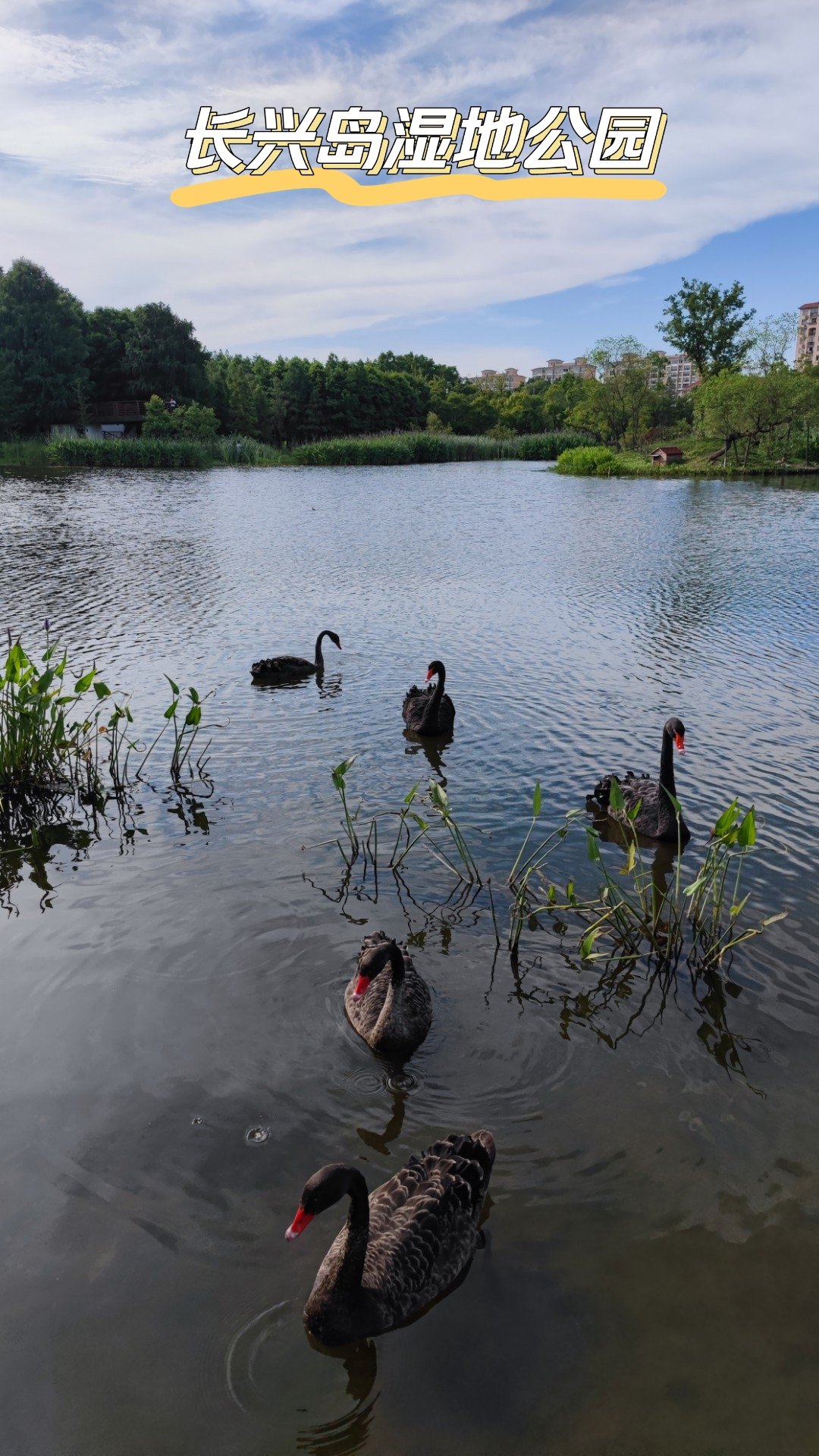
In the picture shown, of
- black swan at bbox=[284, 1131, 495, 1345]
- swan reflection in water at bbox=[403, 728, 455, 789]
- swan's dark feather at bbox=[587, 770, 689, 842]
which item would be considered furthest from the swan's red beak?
swan reflection in water at bbox=[403, 728, 455, 789]

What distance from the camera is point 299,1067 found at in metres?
5.55

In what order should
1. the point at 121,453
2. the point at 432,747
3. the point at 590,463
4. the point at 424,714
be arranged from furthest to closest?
1. the point at 590,463
2. the point at 121,453
3. the point at 424,714
4. the point at 432,747

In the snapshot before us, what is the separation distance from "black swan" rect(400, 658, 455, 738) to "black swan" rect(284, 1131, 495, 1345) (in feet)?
22.2

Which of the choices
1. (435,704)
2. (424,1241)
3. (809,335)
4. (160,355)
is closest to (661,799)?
(435,704)

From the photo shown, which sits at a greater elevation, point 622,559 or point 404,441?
point 404,441

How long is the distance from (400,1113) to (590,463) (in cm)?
5486

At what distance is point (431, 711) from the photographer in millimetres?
10891

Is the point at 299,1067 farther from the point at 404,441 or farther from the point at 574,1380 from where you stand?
the point at 404,441

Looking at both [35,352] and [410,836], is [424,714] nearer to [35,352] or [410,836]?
[410,836]

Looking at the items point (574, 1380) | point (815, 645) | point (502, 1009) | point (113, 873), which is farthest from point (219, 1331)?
point (815, 645)

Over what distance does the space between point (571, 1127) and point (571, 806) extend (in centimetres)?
428

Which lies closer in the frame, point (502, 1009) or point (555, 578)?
point (502, 1009)

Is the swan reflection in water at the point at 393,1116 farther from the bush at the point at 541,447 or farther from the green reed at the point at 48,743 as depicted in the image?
the bush at the point at 541,447

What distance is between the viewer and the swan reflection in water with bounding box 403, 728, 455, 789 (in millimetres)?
10219
